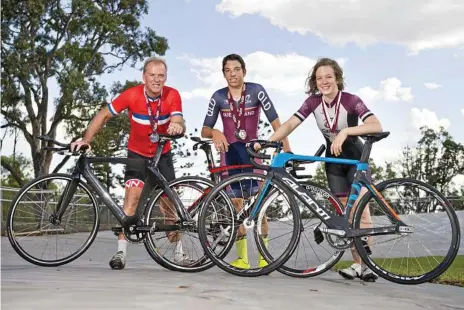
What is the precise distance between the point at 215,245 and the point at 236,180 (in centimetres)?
52

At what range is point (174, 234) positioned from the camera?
17.8ft

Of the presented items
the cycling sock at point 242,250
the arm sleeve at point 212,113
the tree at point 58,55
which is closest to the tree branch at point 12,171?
the tree at point 58,55

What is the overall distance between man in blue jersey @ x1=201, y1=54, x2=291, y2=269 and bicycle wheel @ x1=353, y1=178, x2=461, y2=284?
999 mm

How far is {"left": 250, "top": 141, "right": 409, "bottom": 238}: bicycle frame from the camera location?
4.90 m

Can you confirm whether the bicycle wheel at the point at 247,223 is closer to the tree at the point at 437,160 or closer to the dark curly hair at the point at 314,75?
the dark curly hair at the point at 314,75

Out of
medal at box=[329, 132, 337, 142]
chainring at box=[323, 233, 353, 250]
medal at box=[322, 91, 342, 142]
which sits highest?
medal at box=[322, 91, 342, 142]

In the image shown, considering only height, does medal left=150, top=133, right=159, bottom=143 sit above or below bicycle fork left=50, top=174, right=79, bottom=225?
above

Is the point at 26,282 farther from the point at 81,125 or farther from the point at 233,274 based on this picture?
the point at 81,125

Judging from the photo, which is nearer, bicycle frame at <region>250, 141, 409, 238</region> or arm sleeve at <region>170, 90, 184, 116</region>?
bicycle frame at <region>250, 141, 409, 238</region>

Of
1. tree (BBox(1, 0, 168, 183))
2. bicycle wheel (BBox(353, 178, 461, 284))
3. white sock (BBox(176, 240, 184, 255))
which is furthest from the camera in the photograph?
tree (BBox(1, 0, 168, 183))

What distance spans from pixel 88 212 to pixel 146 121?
938 millimetres

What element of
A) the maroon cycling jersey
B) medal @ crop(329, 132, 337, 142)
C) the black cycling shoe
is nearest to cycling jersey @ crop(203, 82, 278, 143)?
the maroon cycling jersey

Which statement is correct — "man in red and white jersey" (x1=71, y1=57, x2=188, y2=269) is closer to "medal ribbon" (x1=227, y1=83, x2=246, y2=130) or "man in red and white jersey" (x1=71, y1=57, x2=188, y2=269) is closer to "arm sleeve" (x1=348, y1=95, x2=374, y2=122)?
"medal ribbon" (x1=227, y1=83, x2=246, y2=130)

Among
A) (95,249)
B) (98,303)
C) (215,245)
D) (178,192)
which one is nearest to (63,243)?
(178,192)
